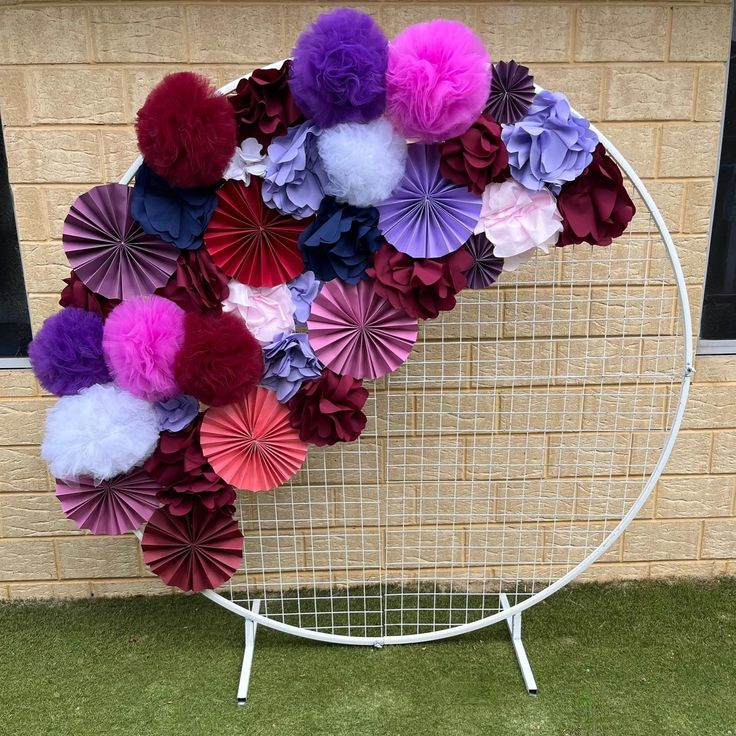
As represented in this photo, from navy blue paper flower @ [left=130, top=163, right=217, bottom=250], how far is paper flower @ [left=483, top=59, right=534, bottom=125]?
0.53 metres

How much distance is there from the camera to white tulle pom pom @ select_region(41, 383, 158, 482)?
1.23 meters

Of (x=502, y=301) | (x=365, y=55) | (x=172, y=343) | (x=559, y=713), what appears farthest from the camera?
(x=502, y=301)

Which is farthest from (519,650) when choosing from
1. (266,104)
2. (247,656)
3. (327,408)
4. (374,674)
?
(266,104)

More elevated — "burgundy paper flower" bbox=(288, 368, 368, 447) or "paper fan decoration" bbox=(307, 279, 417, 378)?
"paper fan decoration" bbox=(307, 279, 417, 378)

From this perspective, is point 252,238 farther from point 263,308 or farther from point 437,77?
point 437,77

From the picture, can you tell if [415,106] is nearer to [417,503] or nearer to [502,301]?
[502,301]

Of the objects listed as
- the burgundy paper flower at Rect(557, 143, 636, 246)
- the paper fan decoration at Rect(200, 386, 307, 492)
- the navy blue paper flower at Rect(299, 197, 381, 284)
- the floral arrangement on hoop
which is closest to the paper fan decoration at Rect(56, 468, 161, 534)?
the floral arrangement on hoop

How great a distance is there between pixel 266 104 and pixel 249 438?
0.61m

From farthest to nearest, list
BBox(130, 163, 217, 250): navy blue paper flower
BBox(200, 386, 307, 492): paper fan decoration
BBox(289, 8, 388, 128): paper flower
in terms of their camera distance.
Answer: BBox(200, 386, 307, 492): paper fan decoration, BBox(130, 163, 217, 250): navy blue paper flower, BBox(289, 8, 388, 128): paper flower

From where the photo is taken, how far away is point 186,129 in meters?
1.13

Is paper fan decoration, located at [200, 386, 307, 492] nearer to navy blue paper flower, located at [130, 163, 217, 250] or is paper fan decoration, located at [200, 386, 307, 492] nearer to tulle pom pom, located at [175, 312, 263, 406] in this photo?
tulle pom pom, located at [175, 312, 263, 406]

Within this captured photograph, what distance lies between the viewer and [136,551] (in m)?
1.77

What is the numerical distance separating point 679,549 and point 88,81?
6.04 ft

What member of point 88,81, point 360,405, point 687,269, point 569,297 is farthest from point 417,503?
point 88,81
